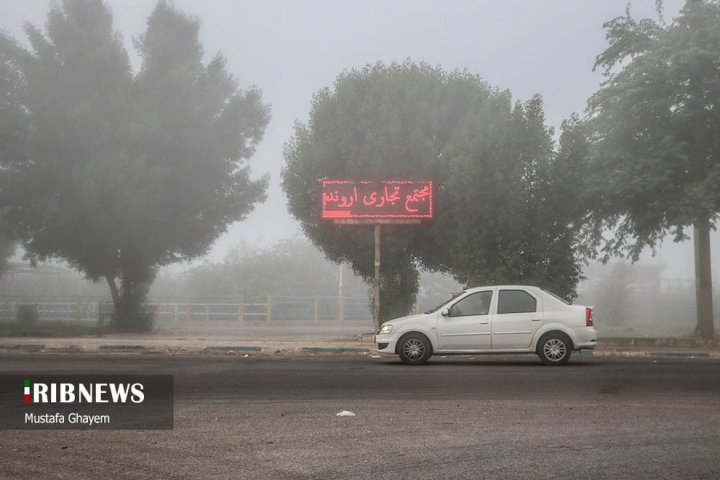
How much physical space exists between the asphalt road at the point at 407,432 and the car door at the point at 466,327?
2.39 m

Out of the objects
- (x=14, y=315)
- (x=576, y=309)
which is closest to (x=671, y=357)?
(x=576, y=309)

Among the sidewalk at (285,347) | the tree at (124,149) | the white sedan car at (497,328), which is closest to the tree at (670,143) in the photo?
the sidewalk at (285,347)

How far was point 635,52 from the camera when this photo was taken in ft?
89.6

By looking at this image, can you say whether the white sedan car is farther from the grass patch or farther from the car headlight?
the grass patch

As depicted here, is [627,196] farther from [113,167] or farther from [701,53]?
[113,167]

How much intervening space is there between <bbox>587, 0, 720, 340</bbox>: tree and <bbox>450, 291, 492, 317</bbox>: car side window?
811 centimetres

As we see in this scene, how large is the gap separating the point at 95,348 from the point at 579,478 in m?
18.3

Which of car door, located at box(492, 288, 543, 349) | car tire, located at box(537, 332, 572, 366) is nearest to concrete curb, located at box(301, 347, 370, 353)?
car door, located at box(492, 288, 543, 349)

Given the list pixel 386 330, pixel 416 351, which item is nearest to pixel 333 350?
pixel 386 330

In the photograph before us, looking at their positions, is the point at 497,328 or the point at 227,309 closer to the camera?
the point at 497,328

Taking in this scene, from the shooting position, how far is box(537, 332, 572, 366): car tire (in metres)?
17.4

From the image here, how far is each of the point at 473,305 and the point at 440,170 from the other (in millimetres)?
11112

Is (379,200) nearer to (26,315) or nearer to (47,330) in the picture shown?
(47,330)

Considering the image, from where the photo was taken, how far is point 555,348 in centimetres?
1744
